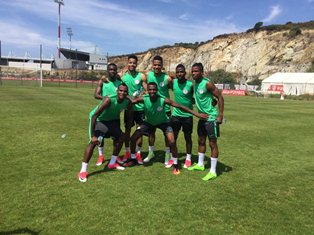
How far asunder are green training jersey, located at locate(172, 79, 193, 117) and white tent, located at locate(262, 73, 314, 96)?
47046 millimetres

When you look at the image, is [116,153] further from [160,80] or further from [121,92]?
[160,80]

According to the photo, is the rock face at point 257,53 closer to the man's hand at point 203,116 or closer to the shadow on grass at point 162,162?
the shadow on grass at point 162,162

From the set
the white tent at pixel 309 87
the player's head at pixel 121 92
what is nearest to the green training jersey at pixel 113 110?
the player's head at pixel 121 92

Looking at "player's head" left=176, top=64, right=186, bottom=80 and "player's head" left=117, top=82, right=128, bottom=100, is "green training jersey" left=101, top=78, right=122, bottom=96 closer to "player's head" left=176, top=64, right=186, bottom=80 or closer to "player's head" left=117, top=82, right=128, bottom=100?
"player's head" left=117, top=82, right=128, bottom=100

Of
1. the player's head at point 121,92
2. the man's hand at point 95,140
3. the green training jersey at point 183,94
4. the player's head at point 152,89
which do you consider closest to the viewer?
the man's hand at point 95,140

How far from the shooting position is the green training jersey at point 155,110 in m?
6.90

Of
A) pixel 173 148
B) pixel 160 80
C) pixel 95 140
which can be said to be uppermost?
pixel 160 80

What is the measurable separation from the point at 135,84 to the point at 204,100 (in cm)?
177

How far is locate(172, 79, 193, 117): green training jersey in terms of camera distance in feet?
23.1

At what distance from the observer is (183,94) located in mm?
7086

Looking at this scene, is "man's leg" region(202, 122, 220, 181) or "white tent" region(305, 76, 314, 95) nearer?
"man's leg" region(202, 122, 220, 181)

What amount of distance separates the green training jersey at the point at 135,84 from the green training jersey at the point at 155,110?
17.5 inches

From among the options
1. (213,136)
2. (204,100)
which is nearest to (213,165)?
(213,136)

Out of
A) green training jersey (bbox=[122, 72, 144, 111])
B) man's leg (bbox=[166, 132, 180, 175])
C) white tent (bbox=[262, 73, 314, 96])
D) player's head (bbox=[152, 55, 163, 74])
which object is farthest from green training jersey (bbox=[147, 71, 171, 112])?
white tent (bbox=[262, 73, 314, 96])
